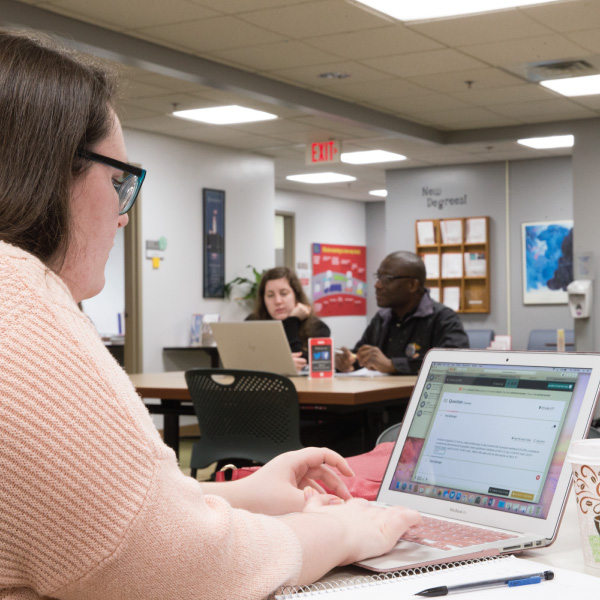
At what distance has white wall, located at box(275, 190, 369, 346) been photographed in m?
12.8

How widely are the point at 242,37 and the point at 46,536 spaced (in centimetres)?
501

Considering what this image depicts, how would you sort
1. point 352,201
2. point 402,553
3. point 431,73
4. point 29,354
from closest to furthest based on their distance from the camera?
point 29,354, point 402,553, point 431,73, point 352,201

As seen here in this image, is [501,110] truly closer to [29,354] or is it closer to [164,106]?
[164,106]

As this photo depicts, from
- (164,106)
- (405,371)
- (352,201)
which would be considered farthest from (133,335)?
(352,201)

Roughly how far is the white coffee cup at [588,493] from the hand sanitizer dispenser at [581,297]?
720cm

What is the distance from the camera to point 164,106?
23.7 ft

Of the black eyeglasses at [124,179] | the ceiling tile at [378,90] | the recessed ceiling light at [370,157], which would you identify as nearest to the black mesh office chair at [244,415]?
the black eyeglasses at [124,179]

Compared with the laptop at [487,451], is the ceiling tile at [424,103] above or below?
above

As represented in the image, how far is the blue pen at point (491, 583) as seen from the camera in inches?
38.2

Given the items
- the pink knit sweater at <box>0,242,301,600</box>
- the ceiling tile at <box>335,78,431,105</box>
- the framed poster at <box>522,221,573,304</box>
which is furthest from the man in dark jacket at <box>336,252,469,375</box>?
the framed poster at <box>522,221,573,304</box>

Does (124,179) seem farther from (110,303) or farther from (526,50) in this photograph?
(110,303)

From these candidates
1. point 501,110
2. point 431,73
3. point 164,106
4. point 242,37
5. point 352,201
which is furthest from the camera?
point 352,201

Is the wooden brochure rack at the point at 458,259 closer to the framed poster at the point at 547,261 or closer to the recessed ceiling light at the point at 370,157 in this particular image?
the framed poster at the point at 547,261

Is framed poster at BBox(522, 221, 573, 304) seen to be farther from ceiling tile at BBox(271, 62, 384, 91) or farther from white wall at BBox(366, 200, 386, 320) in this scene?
white wall at BBox(366, 200, 386, 320)
